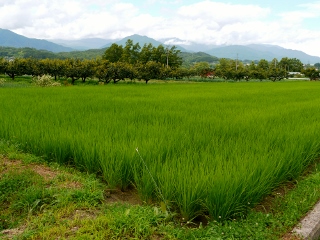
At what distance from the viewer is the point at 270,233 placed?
2219mm

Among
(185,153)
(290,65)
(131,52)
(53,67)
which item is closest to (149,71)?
(53,67)

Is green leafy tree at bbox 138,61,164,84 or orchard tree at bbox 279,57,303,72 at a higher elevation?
orchard tree at bbox 279,57,303,72

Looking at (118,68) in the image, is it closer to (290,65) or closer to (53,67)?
(53,67)

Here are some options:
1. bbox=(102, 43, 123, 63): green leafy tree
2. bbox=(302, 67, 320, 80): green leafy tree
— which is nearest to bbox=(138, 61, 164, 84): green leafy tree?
bbox=(102, 43, 123, 63): green leafy tree

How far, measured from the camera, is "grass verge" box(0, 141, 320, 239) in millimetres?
2096

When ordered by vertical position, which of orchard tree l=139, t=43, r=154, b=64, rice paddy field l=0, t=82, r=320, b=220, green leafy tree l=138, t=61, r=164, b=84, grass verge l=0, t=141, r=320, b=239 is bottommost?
grass verge l=0, t=141, r=320, b=239

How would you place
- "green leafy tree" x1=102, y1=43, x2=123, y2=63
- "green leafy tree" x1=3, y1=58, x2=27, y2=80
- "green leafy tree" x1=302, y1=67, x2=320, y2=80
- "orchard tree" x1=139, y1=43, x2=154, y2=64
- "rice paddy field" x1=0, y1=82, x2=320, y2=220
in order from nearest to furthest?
"rice paddy field" x1=0, y1=82, x2=320, y2=220
"green leafy tree" x1=3, y1=58, x2=27, y2=80
"orchard tree" x1=139, y1=43, x2=154, y2=64
"green leafy tree" x1=102, y1=43, x2=123, y2=63
"green leafy tree" x1=302, y1=67, x2=320, y2=80

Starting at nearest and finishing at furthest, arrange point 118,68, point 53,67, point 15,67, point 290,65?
point 118,68
point 15,67
point 53,67
point 290,65

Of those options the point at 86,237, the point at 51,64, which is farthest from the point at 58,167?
the point at 51,64

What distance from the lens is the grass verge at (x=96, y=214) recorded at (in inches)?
82.5

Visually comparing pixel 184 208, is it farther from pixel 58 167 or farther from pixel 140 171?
pixel 58 167

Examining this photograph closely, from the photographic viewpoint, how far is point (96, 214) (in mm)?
2383

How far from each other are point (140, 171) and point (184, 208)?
774 mm

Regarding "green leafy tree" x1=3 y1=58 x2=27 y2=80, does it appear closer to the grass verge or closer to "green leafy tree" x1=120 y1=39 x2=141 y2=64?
"green leafy tree" x1=120 y1=39 x2=141 y2=64
